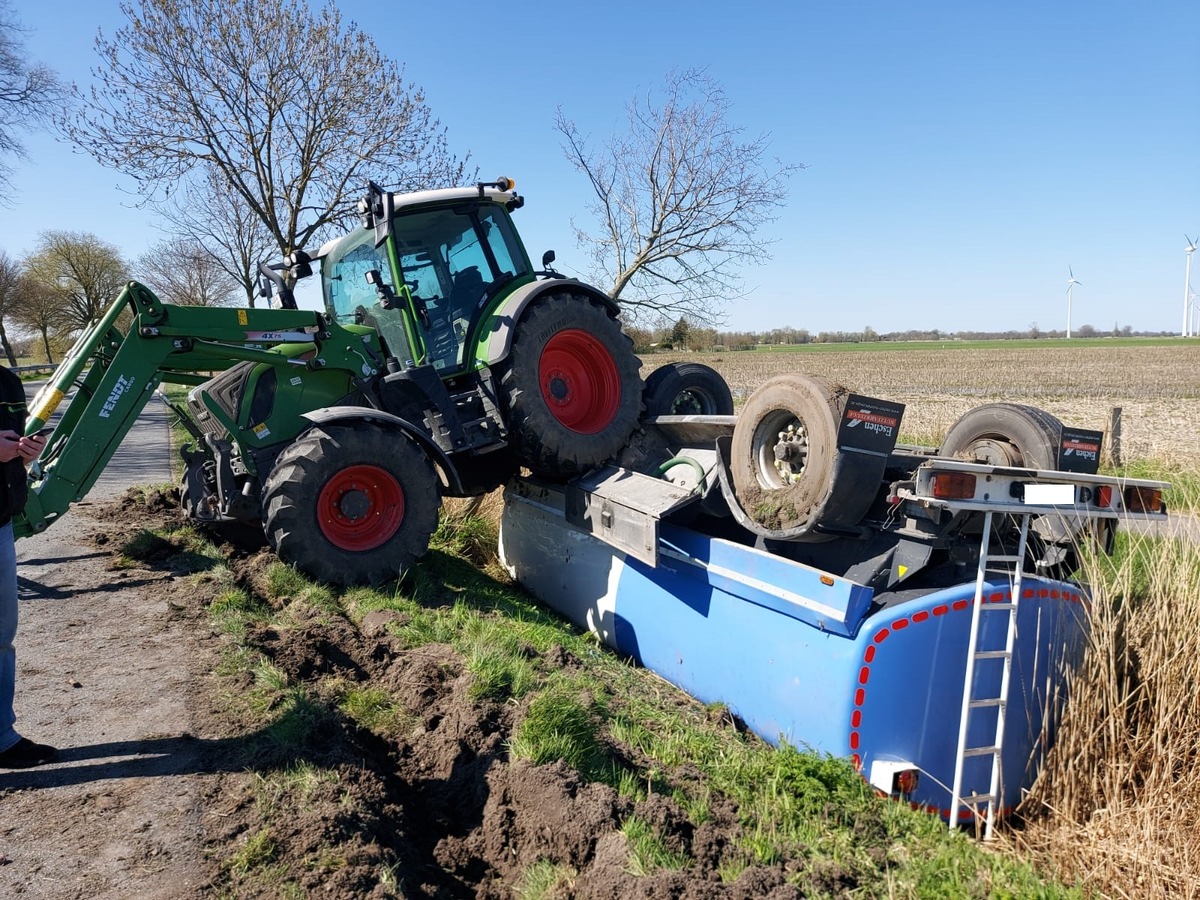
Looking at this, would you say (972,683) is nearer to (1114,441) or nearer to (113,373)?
(113,373)

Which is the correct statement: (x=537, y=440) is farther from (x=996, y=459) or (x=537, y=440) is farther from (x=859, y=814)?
(x=859, y=814)

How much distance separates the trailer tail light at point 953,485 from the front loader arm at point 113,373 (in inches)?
194

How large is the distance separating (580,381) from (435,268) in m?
1.50

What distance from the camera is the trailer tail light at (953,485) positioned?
11.8 ft

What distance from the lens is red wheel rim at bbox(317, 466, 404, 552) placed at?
596 cm

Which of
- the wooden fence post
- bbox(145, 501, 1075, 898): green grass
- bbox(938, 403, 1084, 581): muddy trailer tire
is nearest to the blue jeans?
bbox(145, 501, 1075, 898): green grass

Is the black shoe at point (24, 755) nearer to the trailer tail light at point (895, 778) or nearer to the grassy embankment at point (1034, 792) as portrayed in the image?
the grassy embankment at point (1034, 792)

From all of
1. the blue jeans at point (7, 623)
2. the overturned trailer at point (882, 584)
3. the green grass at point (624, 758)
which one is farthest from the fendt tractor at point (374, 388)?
the blue jeans at point (7, 623)

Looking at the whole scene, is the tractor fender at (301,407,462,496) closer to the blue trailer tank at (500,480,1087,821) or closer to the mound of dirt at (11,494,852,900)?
the mound of dirt at (11,494,852,900)

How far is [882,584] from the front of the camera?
14.5ft

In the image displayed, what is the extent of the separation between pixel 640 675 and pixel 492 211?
4022 millimetres

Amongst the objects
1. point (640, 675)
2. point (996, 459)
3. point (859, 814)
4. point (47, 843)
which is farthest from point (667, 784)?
point (996, 459)

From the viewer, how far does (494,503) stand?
28.8 ft

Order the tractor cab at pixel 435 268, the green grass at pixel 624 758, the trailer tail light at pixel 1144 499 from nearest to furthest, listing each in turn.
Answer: the green grass at pixel 624 758
the trailer tail light at pixel 1144 499
the tractor cab at pixel 435 268
